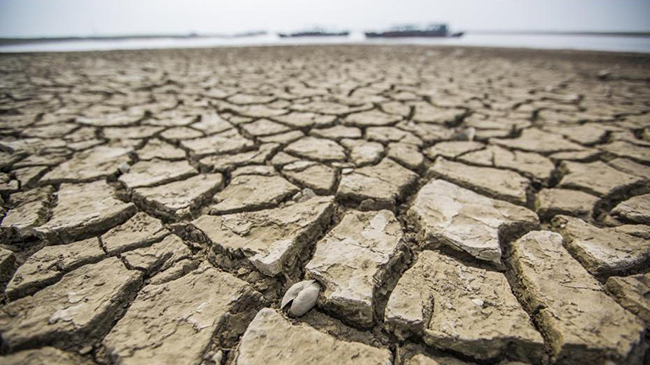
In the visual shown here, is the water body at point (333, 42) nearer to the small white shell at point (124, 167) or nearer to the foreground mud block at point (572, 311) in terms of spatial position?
the small white shell at point (124, 167)

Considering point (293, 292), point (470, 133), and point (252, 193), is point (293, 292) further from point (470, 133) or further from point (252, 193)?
point (470, 133)

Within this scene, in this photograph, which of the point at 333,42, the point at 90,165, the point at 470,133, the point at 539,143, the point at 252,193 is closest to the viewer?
the point at 252,193

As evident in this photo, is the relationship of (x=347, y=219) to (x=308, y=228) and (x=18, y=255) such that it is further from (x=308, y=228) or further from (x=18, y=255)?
(x=18, y=255)

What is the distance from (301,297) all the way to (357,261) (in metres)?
0.19

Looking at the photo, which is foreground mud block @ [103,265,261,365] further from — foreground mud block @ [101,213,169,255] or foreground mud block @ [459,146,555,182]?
foreground mud block @ [459,146,555,182]

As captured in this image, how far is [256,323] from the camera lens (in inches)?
27.1

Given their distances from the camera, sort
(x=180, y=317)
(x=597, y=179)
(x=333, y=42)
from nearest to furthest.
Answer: (x=180, y=317) → (x=597, y=179) → (x=333, y=42)

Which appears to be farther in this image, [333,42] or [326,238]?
[333,42]

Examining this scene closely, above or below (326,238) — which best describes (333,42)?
above

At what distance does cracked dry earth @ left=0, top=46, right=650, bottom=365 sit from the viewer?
64 centimetres

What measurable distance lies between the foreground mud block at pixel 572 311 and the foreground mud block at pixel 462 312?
4 cm

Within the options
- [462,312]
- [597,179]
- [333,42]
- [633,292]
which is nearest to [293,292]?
[462,312]

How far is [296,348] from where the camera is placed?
640 millimetres

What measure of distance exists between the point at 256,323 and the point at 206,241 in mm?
344
